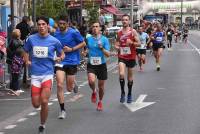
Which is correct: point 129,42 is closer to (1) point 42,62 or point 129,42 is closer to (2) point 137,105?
(2) point 137,105

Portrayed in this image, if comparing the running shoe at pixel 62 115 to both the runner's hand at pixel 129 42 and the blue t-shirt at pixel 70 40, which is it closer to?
the blue t-shirt at pixel 70 40

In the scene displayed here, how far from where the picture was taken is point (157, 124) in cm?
1105

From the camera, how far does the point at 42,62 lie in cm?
1039

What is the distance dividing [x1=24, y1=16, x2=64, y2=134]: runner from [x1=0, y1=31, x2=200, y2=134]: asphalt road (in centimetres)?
59

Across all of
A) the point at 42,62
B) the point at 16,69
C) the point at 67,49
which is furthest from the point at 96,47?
the point at 16,69

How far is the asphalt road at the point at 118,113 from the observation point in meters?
10.6

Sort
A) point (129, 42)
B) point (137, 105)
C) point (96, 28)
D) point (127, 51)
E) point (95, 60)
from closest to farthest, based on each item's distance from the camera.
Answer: point (96, 28) → point (95, 60) → point (137, 105) → point (129, 42) → point (127, 51)

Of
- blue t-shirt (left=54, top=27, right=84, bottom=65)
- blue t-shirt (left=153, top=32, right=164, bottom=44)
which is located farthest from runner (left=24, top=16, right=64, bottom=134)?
blue t-shirt (left=153, top=32, right=164, bottom=44)

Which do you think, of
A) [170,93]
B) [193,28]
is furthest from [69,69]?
[193,28]

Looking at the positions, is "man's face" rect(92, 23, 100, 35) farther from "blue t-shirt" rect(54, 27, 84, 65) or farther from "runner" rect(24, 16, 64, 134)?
"runner" rect(24, 16, 64, 134)

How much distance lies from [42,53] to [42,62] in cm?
14

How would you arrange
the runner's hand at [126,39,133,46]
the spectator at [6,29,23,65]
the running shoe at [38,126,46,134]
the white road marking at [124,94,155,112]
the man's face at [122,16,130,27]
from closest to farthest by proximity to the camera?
1. the running shoe at [38,126,46,134]
2. the white road marking at [124,94,155,112]
3. the man's face at [122,16,130,27]
4. the runner's hand at [126,39,133,46]
5. the spectator at [6,29,23,65]

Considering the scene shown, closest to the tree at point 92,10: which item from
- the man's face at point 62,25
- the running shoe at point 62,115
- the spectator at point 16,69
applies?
the spectator at point 16,69

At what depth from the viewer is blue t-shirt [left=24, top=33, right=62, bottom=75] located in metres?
10.4
